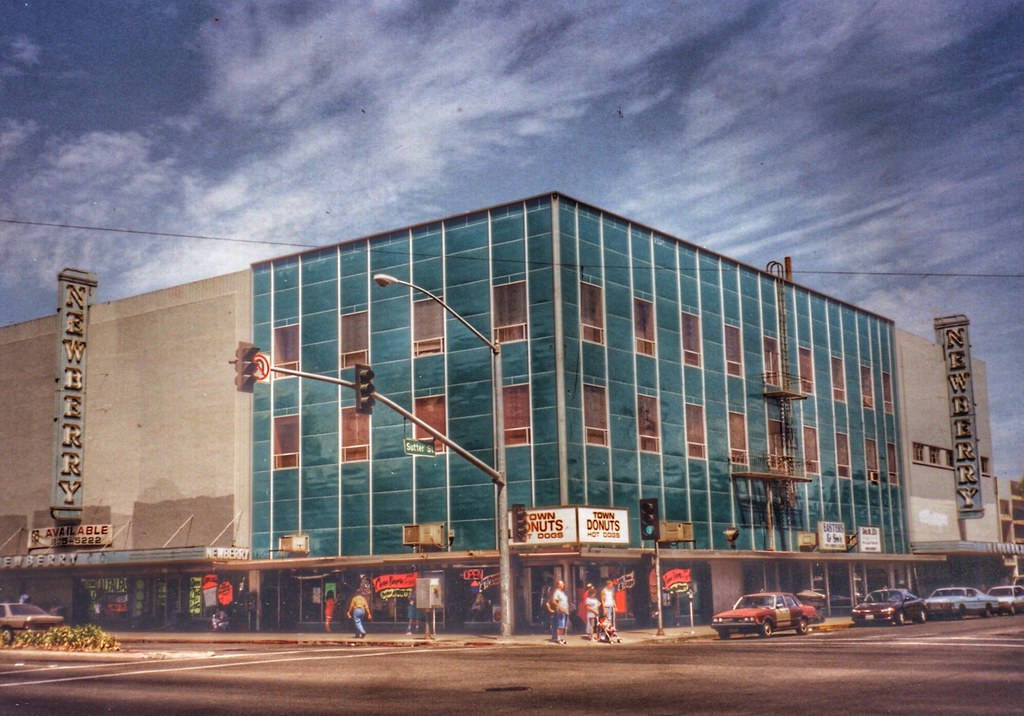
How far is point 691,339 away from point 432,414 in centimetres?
1191

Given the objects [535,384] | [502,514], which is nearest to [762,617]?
[502,514]

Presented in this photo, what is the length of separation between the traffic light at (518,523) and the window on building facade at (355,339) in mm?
12120

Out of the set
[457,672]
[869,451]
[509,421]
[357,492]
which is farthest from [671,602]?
[457,672]

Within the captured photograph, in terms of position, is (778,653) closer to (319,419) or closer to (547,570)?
(547,570)

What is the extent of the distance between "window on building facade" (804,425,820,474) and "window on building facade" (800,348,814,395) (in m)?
1.88

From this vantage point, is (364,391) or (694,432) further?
(694,432)

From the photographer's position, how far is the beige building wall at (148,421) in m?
48.2

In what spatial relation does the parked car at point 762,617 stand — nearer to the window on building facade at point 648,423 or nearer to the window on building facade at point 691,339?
the window on building facade at point 648,423

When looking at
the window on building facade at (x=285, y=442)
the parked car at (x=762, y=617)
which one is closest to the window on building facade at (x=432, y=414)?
the window on building facade at (x=285, y=442)

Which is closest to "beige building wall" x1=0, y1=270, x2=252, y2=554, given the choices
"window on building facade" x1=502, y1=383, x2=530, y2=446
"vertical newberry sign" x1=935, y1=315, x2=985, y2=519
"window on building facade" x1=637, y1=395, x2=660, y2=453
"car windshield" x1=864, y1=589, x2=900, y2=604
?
"window on building facade" x1=502, y1=383, x2=530, y2=446

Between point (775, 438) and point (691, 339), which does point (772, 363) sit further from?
point (691, 339)

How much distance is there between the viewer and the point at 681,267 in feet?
154

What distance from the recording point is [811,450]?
5328 centimetres

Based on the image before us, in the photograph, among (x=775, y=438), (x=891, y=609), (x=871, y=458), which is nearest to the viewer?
(x=891, y=609)
